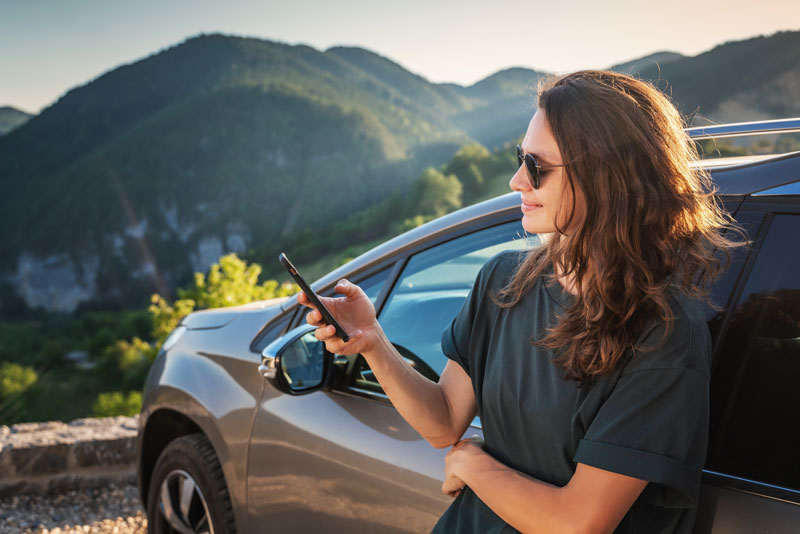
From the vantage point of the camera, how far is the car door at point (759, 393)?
1093mm

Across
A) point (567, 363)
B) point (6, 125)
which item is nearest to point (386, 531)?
point (567, 363)

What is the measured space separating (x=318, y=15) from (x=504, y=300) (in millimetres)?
98334

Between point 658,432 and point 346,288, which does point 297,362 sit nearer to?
point 346,288

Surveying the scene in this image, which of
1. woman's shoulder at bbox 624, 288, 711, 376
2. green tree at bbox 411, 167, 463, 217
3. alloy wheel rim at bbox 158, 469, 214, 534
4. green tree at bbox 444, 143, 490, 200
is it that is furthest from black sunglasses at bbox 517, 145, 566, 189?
green tree at bbox 444, 143, 490, 200

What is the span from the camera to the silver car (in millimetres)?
1135

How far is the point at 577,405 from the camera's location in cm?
112

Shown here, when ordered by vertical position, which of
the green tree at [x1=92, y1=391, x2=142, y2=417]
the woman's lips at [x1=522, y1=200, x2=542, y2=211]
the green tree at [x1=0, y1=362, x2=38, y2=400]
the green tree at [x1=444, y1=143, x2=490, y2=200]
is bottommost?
the green tree at [x1=0, y1=362, x2=38, y2=400]

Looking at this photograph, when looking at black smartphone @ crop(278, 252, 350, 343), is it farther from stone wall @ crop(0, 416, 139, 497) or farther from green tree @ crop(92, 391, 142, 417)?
green tree @ crop(92, 391, 142, 417)

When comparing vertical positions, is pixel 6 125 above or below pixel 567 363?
above

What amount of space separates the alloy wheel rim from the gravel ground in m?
1.52

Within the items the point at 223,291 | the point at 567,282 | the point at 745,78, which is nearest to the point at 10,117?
the point at 745,78

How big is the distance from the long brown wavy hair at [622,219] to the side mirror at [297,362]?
33.2 inches

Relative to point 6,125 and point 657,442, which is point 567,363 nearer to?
point 657,442

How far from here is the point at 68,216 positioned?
91875 millimetres
